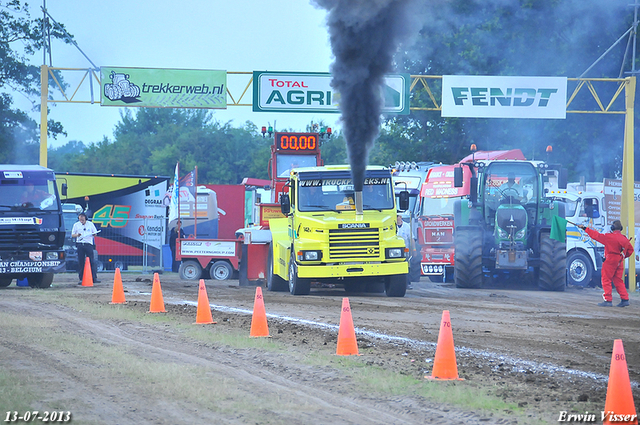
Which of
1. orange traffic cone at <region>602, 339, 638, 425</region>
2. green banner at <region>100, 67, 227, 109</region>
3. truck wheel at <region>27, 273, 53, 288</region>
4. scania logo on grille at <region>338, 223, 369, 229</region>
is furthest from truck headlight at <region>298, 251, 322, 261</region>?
orange traffic cone at <region>602, 339, 638, 425</region>

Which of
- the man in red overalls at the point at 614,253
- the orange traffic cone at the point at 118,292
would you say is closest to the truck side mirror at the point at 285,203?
the orange traffic cone at the point at 118,292

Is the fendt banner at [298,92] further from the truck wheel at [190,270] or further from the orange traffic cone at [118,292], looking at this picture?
the orange traffic cone at [118,292]

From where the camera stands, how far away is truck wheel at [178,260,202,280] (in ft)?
78.0

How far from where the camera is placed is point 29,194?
1941 cm

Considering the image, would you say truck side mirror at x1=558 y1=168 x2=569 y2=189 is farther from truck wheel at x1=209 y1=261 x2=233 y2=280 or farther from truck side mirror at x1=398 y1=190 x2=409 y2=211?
truck wheel at x1=209 y1=261 x2=233 y2=280

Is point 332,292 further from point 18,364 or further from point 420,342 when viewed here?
point 18,364

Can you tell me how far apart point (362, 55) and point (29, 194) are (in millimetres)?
9702

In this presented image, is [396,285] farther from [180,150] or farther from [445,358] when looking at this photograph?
[180,150]

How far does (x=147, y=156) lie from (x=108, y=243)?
237 feet

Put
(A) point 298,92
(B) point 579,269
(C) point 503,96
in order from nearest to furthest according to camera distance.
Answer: (B) point 579,269 < (A) point 298,92 < (C) point 503,96

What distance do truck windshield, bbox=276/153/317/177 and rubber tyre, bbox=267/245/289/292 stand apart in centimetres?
Result: 364

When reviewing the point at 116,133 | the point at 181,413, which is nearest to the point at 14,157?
the point at 181,413

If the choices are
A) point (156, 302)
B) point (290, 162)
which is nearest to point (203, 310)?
point (156, 302)

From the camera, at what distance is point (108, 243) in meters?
27.3
